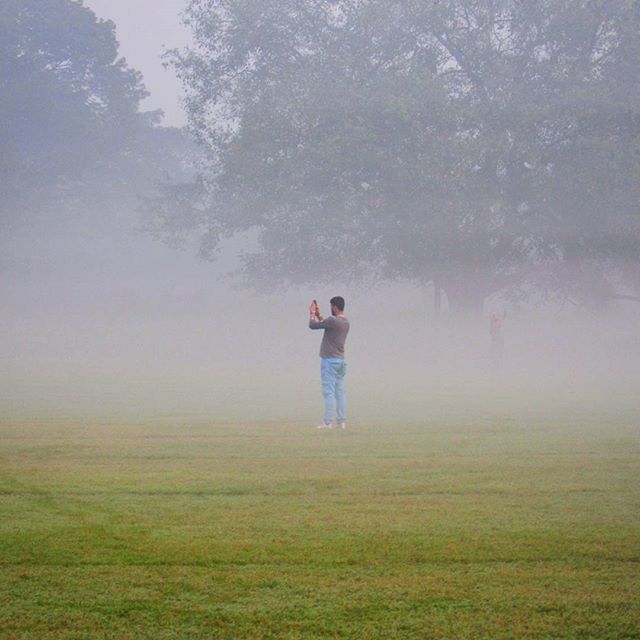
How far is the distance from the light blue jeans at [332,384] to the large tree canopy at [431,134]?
77.3 ft

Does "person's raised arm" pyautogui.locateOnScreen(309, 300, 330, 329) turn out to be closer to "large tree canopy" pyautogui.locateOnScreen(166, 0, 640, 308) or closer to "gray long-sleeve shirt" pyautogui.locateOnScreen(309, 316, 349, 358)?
"gray long-sleeve shirt" pyautogui.locateOnScreen(309, 316, 349, 358)

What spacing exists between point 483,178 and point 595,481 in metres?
31.1

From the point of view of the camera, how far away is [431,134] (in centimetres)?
3900

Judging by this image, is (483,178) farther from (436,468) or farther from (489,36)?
(436,468)

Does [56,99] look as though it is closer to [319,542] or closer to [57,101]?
[57,101]

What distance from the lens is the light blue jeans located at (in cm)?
1527

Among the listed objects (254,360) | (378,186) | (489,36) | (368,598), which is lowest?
(368,598)

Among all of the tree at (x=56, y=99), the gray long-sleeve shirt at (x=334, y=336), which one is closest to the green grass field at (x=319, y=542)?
the gray long-sleeve shirt at (x=334, y=336)

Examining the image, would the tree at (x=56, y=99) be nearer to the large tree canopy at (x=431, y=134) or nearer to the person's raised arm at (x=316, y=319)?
the large tree canopy at (x=431, y=134)

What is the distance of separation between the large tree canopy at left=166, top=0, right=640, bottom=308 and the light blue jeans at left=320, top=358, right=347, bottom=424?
2357cm

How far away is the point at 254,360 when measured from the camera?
4622 centimetres

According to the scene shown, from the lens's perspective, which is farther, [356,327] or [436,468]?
[356,327]

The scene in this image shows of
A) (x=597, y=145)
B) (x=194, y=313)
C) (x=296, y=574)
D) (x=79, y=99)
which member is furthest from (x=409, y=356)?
(x=296, y=574)

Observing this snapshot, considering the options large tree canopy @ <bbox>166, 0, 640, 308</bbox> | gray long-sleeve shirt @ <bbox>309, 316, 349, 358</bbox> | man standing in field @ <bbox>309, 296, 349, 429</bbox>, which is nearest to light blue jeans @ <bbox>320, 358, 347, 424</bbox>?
man standing in field @ <bbox>309, 296, 349, 429</bbox>
